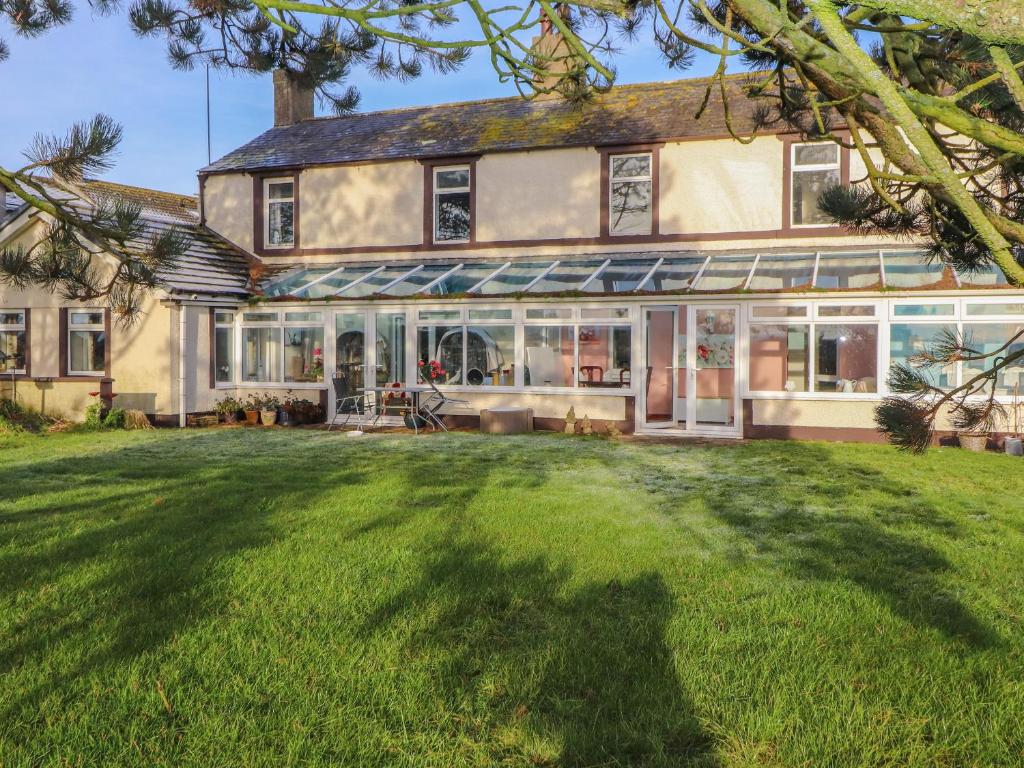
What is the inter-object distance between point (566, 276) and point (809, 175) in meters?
4.68

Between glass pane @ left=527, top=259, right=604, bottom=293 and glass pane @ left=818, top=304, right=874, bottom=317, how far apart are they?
3864 mm

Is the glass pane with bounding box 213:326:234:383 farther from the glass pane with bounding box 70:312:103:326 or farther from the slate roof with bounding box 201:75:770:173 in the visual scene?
the slate roof with bounding box 201:75:770:173

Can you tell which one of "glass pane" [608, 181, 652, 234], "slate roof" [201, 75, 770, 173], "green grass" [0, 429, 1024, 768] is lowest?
"green grass" [0, 429, 1024, 768]

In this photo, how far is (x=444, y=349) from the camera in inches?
570

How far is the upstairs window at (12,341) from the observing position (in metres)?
15.7

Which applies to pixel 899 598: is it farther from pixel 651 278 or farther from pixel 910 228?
pixel 651 278

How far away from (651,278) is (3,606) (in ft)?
35.9

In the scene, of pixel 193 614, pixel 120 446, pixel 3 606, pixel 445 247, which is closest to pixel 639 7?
pixel 193 614

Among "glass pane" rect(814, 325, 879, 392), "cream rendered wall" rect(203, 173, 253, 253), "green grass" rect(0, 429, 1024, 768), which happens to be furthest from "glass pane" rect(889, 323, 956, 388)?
"cream rendered wall" rect(203, 173, 253, 253)

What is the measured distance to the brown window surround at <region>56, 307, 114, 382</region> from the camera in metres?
14.5

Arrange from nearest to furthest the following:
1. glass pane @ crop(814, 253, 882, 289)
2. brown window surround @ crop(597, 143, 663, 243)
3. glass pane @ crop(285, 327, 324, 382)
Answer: glass pane @ crop(814, 253, 882, 289) → brown window surround @ crop(597, 143, 663, 243) → glass pane @ crop(285, 327, 324, 382)

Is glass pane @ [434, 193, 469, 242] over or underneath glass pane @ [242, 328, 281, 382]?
over

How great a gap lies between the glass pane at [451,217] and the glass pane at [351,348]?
8.72 feet

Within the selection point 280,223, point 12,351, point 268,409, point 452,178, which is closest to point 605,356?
point 452,178
